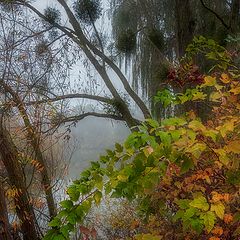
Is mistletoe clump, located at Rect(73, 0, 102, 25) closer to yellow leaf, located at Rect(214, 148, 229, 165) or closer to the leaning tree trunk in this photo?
the leaning tree trunk

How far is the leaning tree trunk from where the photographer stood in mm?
3699

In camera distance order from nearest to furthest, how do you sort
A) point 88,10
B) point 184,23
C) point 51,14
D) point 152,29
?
1. point 184,23
2. point 152,29
3. point 88,10
4. point 51,14

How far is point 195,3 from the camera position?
6.28 m

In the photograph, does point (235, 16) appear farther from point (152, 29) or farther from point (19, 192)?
point (19, 192)

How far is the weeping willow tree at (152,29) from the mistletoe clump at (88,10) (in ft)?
1.94

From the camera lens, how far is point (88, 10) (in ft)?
21.1

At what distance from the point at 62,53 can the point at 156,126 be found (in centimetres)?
586

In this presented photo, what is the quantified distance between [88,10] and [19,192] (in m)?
3.87

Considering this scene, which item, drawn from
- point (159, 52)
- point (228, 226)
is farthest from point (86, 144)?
point (228, 226)

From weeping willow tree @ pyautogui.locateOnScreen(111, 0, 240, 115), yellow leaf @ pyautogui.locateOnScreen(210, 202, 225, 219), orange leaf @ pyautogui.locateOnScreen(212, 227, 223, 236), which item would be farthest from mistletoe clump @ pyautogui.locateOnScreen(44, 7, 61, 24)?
yellow leaf @ pyautogui.locateOnScreen(210, 202, 225, 219)

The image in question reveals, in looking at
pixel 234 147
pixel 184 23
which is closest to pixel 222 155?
pixel 234 147

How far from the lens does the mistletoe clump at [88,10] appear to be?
20.7ft

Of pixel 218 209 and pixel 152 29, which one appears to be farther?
pixel 152 29

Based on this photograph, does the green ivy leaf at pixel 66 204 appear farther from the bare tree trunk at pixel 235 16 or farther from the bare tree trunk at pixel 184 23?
the bare tree trunk at pixel 235 16
